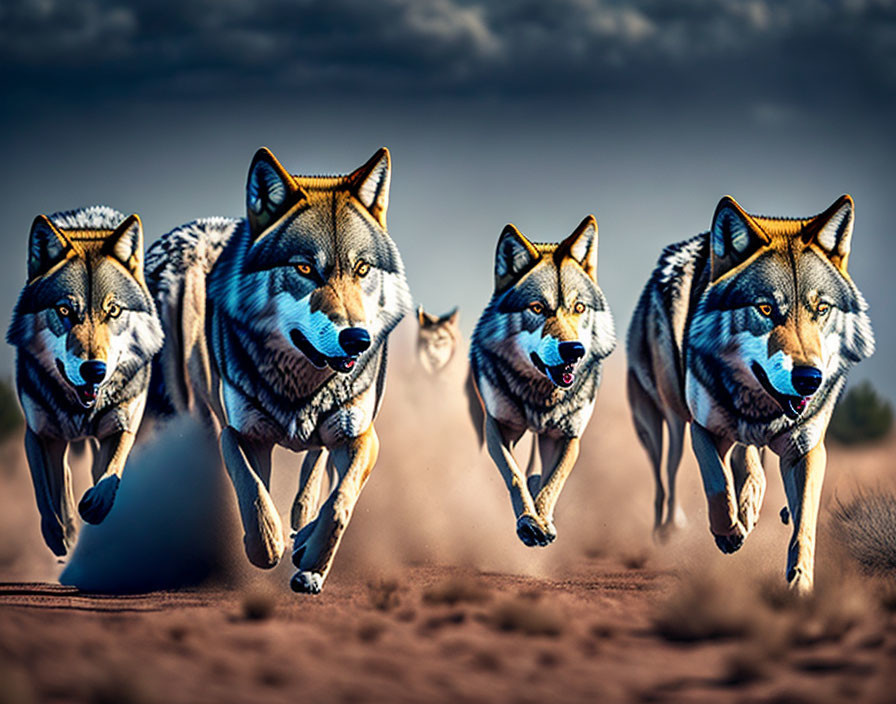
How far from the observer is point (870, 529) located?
1011 cm

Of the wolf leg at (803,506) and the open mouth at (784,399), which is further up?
the open mouth at (784,399)

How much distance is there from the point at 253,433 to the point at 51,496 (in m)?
2.18

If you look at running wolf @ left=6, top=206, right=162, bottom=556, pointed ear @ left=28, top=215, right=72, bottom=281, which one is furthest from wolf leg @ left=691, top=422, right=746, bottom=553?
pointed ear @ left=28, top=215, right=72, bottom=281

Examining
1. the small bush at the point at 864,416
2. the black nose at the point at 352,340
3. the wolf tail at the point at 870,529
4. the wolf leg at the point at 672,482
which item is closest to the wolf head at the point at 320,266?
the black nose at the point at 352,340

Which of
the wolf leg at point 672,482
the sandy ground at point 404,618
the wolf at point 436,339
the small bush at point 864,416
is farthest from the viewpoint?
the small bush at point 864,416

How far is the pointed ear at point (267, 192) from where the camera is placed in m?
8.24

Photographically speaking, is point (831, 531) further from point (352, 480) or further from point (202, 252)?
point (202, 252)

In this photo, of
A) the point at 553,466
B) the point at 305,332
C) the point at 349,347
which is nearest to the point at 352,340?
the point at 349,347

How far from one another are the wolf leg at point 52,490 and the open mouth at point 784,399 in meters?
6.02

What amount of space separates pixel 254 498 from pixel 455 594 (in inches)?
71.6

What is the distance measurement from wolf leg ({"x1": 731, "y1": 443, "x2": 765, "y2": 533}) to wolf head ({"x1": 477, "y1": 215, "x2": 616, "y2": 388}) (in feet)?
5.39

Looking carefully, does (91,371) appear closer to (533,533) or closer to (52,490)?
(52,490)

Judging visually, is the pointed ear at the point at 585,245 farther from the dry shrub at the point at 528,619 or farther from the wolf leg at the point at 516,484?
the dry shrub at the point at 528,619

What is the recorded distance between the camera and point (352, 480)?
8.03 meters
